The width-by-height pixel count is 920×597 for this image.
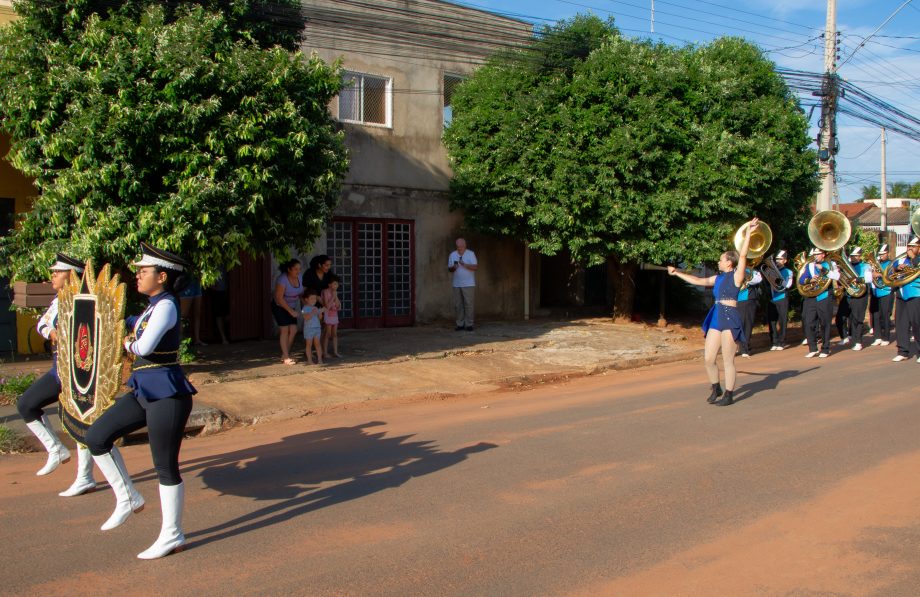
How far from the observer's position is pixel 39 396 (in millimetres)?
5824

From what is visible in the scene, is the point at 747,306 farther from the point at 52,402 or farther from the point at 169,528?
the point at 169,528

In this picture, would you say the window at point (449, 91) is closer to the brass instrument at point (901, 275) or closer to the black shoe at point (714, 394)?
the brass instrument at point (901, 275)

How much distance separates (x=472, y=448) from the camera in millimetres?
7070

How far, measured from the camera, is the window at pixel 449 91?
1661 cm

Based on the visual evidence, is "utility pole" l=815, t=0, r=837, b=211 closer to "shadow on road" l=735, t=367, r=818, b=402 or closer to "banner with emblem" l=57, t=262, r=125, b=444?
"shadow on road" l=735, t=367, r=818, b=402

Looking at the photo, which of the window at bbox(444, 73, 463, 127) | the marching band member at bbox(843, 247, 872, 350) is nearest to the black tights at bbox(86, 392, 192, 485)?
the window at bbox(444, 73, 463, 127)

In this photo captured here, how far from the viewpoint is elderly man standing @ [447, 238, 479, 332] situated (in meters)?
14.8

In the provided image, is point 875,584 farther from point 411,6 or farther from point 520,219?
point 411,6

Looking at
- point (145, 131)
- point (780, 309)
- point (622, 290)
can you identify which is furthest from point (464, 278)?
point (145, 131)

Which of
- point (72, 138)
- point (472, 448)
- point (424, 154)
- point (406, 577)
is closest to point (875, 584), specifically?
point (406, 577)

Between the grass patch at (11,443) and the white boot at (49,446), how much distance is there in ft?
3.52

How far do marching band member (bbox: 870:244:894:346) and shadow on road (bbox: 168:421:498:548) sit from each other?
1115 cm

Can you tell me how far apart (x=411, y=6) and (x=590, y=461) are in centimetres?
1203

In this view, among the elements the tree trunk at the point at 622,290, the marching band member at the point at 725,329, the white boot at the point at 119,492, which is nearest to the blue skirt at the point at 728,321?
the marching band member at the point at 725,329
